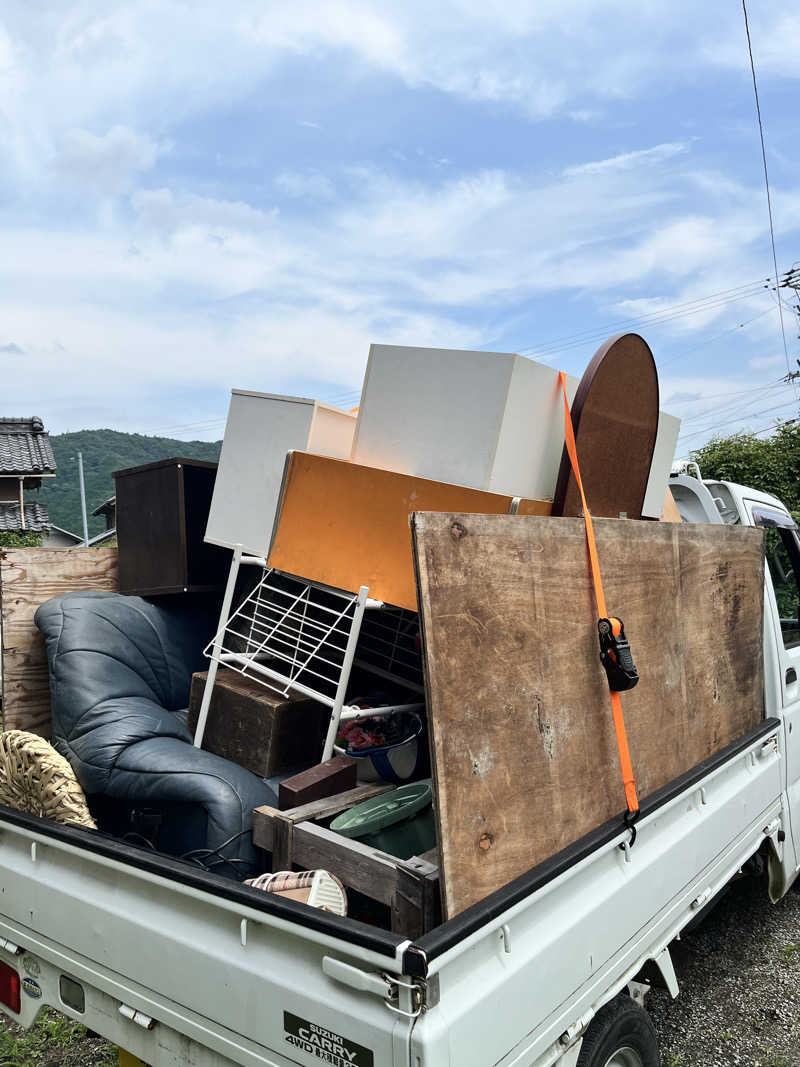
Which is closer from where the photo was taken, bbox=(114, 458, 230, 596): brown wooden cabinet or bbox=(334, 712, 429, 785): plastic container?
bbox=(334, 712, 429, 785): plastic container

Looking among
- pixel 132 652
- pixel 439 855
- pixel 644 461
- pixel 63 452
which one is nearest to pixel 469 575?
pixel 439 855

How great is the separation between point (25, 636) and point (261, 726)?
1.03 metres

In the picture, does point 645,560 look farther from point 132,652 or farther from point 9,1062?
point 9,1062

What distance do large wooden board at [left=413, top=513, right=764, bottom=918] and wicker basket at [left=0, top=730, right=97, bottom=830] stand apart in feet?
3.66

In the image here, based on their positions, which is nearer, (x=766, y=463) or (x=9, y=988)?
(x=9, y=988)

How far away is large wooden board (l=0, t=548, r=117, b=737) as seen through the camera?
2.98 meters

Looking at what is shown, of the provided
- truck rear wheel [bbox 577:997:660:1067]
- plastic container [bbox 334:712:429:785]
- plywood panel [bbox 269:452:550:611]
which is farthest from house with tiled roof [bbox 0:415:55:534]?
truck rear wheel [bbox 577:997:660:1067]

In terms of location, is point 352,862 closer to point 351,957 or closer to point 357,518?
point 351,957

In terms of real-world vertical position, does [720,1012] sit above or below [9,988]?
below

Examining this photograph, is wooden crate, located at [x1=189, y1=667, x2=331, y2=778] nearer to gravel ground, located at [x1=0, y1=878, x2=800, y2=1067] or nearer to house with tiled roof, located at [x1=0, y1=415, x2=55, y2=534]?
gravel ground, located at [x1=0, y1=878, x2=800, y2=1067]

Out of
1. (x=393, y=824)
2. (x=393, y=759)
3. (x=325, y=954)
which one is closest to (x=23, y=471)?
(x=393, y=759)

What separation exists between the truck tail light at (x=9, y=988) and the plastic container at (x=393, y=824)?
868mm

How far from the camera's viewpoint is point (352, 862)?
1865 millimetres

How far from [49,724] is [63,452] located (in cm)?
6578
